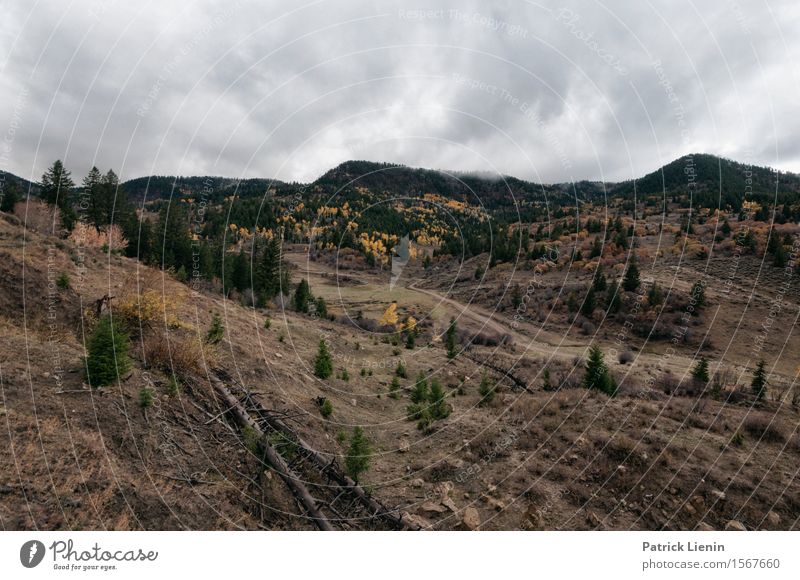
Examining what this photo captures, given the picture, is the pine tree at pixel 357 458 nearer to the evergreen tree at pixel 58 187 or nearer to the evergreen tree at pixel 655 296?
the evergreen tree at pixel 655 296

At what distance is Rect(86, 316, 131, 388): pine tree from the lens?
9.95m

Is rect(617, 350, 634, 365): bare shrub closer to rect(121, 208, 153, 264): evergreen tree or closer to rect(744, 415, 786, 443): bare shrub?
rect(744, 415, 786, 443): bare shrub

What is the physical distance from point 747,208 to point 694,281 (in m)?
62.3

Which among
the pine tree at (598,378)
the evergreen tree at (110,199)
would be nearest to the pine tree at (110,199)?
the evergreen tree at (110,199)

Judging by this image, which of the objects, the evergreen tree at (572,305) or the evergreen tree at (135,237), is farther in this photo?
the evergreen tree at (572,305)

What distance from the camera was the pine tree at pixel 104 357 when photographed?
9945mm

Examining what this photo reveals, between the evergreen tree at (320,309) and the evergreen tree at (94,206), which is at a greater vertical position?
the evergreen tree at (94,206)

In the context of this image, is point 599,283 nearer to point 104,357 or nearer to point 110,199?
point 104,357

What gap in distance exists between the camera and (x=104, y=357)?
1012 centimetres

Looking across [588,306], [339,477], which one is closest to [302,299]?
[588,306]

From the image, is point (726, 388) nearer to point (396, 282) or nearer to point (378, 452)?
point (378, 452)

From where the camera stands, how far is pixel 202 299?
1112 inches

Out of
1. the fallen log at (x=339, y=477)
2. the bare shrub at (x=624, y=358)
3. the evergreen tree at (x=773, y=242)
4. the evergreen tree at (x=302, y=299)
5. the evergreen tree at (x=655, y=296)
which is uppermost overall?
the evergreen tree at (x=773, y=242)

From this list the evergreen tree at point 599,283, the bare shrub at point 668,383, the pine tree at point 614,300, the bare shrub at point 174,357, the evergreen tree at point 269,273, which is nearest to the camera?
the bare shrub at point 174,357
